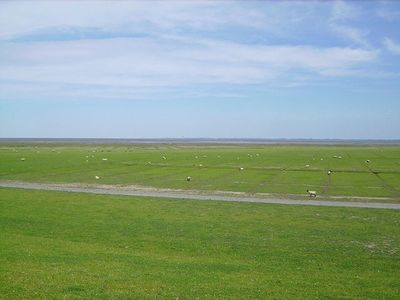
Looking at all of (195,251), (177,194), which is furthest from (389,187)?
(195,251)

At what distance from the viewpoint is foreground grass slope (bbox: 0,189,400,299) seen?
14.7 metres

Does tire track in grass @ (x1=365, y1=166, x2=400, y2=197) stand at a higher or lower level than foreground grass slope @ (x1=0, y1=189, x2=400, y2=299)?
lower

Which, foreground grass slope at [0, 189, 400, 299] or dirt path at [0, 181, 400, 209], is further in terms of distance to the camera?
dirt path at [0, 181, 400, 209]

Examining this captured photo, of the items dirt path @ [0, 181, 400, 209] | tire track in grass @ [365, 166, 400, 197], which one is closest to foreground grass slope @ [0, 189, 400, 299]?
dirt path @ [0, 181, 400, 209]

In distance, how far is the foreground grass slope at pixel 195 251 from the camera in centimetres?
1467

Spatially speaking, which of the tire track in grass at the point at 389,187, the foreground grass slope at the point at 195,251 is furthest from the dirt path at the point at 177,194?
the tire track in grass at the point at 389,187

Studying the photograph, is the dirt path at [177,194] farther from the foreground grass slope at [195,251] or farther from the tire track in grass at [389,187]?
the tire track in grass at [389,187]

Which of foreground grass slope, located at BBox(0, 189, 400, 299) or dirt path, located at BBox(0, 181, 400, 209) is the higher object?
foreground grass slope, located at BBox(0, 189, 400, 299)

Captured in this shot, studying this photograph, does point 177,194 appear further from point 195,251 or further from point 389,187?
point 195,251

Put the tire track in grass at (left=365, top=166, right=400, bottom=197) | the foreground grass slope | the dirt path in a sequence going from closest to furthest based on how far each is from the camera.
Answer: the foreground grass slope < the dirt path < the tire track in grass at (left=365, top=166, right=400, bottom=197)

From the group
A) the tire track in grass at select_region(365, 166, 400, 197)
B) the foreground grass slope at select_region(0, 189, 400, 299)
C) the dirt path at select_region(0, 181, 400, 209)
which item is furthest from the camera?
the tire track in grass at select_region(365, 166, 400, 197)

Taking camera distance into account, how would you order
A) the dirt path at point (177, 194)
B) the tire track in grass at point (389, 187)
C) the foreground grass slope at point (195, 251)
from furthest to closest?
the tire track in grass at point (389, 187)
the dirt path at point (177, 194)
the foreground grass slope at point (195, 251)

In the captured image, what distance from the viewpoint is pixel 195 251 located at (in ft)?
71.6

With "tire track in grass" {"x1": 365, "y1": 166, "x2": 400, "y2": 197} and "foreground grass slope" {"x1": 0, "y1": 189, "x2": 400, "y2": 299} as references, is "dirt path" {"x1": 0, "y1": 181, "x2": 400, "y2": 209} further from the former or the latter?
"tire track in grass" {"x1": 365, "y1": 166, "x2": 400, "y2": 197}
